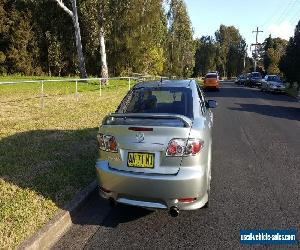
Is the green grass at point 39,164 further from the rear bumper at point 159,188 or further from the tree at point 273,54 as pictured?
the tree at point 273,54

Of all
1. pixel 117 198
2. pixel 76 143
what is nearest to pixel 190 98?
pixel 117 198

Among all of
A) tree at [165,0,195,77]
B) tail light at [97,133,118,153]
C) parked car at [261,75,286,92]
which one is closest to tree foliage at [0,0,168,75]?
parked car at [261,75,286,92]

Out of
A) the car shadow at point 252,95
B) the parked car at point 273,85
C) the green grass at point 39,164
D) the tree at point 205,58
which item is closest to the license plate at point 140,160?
the green grass at point 39,164

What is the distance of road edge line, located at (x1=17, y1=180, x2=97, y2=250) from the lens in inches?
168

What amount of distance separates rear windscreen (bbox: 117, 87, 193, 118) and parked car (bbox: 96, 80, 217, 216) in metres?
0.82

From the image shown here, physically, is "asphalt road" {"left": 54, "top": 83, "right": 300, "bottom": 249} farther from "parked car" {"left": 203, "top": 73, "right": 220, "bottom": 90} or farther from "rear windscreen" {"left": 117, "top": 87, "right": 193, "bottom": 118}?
"parked car" {"left": 203, "top": 73, "right": 220, "bottom": 90}

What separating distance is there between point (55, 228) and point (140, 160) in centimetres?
128

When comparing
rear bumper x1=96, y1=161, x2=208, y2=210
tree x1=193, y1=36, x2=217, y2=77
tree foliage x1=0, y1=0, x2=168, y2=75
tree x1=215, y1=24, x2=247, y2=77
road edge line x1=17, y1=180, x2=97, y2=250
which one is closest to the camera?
road edge line x1=17, y1=180, x2=97, y2=250

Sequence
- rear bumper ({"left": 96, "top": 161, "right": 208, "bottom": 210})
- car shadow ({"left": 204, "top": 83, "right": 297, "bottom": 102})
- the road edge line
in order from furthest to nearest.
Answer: car shadow ({"left": 204, "top": 83, "right": 297, "bottom": 102}), rear bumper ({"left": 96, "top": 161, "right": 208, "bottom": 210}), the road edge line

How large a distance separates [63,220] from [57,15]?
142ft

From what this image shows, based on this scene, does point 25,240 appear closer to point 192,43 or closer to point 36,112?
point 36,112

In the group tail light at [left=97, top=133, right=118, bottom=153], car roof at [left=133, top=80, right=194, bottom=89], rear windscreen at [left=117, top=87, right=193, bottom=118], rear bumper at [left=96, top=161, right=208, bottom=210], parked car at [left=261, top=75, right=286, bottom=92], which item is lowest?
parked car at [left=261, top=75, right=286, bottom=92]

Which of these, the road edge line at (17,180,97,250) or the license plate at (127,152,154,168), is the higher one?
the license plate at (127,152,154,168)

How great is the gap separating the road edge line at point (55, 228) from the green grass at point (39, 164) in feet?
0.30
